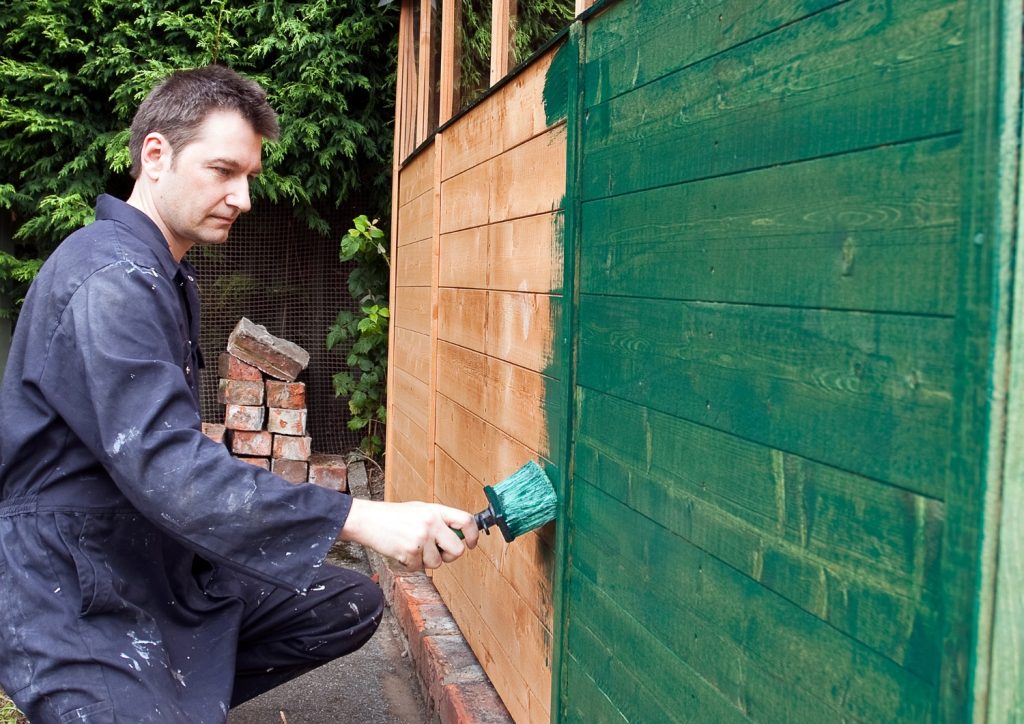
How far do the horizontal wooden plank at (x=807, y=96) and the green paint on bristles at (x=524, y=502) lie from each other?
82 centimetres

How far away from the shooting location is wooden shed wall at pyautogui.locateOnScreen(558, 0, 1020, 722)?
1.06 meters

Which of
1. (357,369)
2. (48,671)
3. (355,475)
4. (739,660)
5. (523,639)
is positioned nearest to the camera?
(739,660)

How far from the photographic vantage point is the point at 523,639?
2816 millimetres

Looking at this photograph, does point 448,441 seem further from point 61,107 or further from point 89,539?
point 61,107

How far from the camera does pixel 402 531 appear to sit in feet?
7.14

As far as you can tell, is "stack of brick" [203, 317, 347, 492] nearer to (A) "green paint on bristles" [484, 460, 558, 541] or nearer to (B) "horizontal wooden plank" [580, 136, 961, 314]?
(A) "green paint on bristles" [484, 460, 558, 541]

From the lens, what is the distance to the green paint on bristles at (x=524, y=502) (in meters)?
2.39

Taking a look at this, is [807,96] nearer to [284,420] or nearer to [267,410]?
[284,420]

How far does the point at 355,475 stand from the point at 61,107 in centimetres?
375

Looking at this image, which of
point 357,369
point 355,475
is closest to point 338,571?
point 355,475

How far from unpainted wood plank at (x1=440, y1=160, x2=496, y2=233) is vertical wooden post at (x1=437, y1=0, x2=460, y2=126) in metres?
0.23

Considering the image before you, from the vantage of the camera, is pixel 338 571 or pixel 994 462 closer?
pixel 994 462

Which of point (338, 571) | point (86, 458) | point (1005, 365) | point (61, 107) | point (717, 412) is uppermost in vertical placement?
point (61, 107)

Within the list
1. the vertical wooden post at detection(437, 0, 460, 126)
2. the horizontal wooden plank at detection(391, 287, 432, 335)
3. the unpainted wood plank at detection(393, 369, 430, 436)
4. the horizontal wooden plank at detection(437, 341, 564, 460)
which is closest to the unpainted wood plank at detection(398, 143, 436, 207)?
the vertical wooden post at detection(437, 0, 460, 126)
